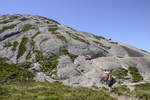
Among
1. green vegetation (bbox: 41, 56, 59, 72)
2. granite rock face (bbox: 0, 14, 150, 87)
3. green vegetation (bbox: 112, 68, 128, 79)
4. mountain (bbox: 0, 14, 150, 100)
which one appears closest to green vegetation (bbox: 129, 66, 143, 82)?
mountain (bbox: 0, 14, 150, 100)

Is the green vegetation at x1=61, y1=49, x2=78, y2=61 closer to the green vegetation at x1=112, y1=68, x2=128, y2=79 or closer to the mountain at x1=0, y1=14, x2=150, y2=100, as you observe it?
the mountain at x1=0, y1=14, x2=150, y2=100

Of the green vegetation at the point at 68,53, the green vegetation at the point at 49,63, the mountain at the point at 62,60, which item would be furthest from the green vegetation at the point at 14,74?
the green vegetation at the point at 68,53

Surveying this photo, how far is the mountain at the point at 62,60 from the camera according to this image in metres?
36.8

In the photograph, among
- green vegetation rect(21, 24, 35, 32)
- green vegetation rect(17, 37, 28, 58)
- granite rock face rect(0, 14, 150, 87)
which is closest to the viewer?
granite rock face rect(0, 14, 150, 87)

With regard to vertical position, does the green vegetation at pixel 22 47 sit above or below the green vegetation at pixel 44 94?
above

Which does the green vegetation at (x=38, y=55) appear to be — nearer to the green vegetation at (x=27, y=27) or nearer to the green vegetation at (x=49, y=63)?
the green vegetation at (x=49, y=63)

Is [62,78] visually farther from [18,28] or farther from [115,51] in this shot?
[18,28]

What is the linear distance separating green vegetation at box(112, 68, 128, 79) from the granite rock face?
4.07 feet

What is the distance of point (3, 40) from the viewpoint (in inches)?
2189

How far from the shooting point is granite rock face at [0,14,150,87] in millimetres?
37969

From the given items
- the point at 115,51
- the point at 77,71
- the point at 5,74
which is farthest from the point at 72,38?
the point at 5,74

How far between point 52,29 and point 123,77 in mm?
33923

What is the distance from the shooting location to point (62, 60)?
43125 mm

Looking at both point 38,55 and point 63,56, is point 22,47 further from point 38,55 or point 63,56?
point 63,56
